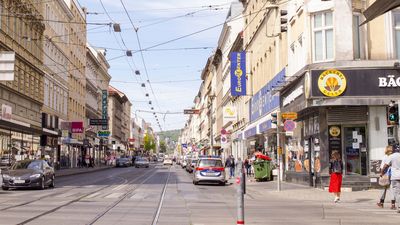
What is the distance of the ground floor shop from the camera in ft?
80.7

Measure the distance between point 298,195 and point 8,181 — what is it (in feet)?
41.5

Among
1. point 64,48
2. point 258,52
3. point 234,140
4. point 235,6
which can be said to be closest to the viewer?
point 258,52

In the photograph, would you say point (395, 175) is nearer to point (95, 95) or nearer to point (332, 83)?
point (332, 83)

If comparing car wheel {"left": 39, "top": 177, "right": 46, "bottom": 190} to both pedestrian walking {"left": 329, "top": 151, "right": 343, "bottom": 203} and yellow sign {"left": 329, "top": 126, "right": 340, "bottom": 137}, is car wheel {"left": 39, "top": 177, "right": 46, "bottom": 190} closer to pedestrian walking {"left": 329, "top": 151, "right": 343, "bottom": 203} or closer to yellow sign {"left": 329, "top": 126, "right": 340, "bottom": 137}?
yellow sign {"left": 329, "top": 126, "right": 340, "bottom": 137}

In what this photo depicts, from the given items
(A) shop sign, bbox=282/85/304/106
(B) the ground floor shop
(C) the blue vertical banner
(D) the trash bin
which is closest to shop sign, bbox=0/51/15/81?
(B) the ground floor shop

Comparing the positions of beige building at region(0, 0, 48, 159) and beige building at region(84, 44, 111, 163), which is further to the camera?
beige building at region(84, 44, 111, 163)

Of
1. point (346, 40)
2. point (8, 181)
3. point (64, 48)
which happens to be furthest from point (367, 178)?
point (64, 48)

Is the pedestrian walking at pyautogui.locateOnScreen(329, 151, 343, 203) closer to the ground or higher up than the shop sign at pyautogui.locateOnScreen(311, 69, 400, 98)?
closer to the ground

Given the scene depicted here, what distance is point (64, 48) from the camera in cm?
6719

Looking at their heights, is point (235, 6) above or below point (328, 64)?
above

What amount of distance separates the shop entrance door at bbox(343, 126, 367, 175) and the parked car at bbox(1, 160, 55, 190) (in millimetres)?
13715

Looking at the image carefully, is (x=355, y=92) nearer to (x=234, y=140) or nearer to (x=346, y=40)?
(x=346, y=40)

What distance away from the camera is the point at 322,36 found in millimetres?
25906

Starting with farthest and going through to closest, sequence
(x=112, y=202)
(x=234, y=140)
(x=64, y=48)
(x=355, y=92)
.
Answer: (x=64, y=48)
(x=234, y=140)
(x=355, y=92)
(x=112, y=202)
